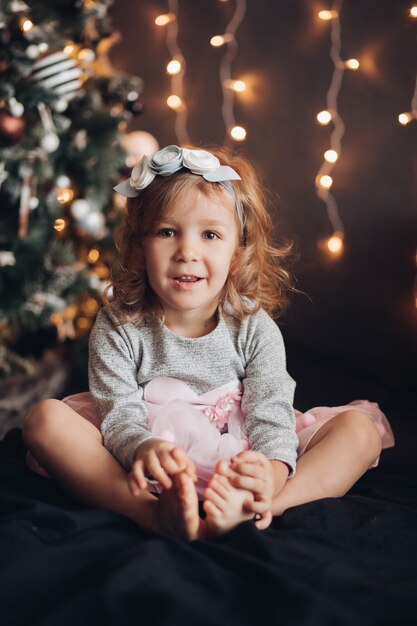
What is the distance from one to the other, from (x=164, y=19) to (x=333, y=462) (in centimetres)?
181

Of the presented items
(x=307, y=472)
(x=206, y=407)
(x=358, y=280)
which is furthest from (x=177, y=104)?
(x=307, y=472)

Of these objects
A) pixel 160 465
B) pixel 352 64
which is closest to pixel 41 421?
pixel 160 465

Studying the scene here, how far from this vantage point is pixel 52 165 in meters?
1.91

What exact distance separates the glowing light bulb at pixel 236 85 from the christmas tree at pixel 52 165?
0.37 m

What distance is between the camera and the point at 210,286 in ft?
4.07

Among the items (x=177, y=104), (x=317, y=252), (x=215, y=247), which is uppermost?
(x=177, y=104)

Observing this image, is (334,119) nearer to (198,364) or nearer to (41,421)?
(198,364)

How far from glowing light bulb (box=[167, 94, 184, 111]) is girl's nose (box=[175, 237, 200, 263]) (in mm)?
1347

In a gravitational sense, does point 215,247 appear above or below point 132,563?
above

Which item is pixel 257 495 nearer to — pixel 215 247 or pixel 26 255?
pixel 215 247

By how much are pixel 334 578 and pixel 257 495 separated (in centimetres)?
18

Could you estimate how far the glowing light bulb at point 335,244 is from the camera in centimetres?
216

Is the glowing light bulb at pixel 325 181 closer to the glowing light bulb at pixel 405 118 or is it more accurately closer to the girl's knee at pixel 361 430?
the glowing light bulb at pixel 405 118

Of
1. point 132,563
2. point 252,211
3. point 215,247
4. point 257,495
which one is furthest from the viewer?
point 252,211
